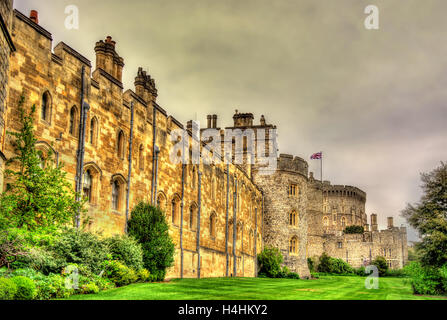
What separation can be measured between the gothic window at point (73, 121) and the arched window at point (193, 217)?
12432 millimetres

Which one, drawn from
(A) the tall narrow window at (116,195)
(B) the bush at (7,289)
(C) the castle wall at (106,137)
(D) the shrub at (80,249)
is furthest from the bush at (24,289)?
(A) the tall narrow window at (116,195)

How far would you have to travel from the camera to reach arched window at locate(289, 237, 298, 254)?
48.9 meters

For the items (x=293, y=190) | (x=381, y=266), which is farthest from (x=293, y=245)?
(x=381, y=266)

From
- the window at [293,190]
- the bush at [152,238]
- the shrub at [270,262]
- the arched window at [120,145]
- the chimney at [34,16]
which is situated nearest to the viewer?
the chimney at [34,16]

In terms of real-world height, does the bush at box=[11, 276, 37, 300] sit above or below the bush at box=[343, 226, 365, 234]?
below

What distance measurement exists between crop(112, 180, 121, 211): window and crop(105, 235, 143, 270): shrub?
2.26 meters

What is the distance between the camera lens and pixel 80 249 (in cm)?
1588

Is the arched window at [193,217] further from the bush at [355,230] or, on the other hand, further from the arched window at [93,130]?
the bush at [355,230]

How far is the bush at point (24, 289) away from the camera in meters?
11.7

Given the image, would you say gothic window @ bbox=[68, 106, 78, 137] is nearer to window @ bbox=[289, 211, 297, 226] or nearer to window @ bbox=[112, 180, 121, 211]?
window @ bbox=[112, 180, 121, 211]

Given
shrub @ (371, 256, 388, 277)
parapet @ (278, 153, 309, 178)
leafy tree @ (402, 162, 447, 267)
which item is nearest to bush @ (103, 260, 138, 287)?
leafy tree @ (402, 162, 447, 267)

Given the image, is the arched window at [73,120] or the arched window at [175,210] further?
the arched window at [175,210]

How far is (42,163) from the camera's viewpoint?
55.5 ft
